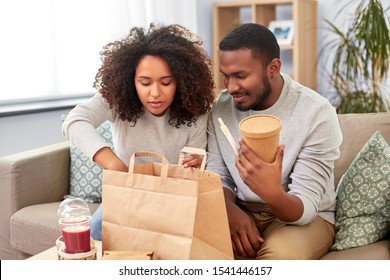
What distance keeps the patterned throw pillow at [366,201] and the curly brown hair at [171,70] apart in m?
0.49

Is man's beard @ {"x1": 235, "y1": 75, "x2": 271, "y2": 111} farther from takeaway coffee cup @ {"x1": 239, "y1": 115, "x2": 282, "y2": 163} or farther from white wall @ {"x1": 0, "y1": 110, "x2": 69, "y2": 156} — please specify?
white wall @ {"x1": 0, "y1": 110, "x2": 69, "y2": 156}

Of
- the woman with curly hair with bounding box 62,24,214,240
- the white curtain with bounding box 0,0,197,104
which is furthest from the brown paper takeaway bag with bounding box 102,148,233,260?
the white curtain with bounding box 0,0,197,104

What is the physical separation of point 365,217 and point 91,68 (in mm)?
2144

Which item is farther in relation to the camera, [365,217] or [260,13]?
[260,13]

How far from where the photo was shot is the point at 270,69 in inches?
63.1

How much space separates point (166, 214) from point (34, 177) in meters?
1.27

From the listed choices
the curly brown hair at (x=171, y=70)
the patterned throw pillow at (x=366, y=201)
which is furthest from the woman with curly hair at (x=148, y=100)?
the patterned throw pillow at (x=366, y=201)

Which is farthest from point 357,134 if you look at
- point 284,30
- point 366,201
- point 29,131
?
point 284,30

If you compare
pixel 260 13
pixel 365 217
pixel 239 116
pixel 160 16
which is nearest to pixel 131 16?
pixel 160 16

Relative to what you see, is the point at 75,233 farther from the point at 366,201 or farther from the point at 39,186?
the point at 39,186

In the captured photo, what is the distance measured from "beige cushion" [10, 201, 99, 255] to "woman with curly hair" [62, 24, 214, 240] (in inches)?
19.9

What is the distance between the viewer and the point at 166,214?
4.12ft

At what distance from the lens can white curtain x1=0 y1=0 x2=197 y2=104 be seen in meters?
2.96
